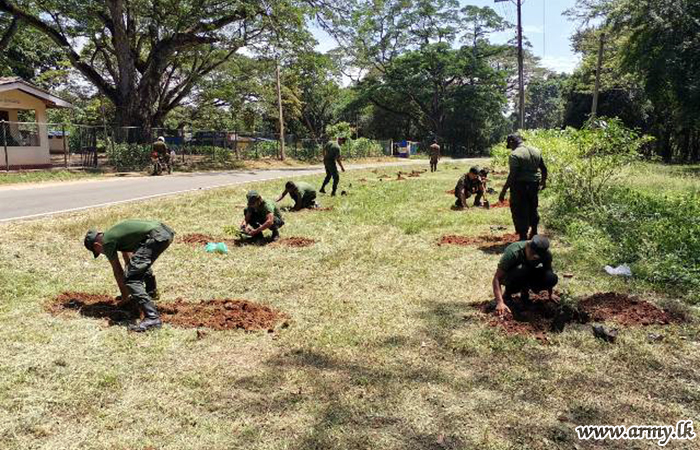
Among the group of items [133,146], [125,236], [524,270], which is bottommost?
[524,270]

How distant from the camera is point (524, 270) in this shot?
5527 millimetres

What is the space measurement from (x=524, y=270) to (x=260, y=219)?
205 inches

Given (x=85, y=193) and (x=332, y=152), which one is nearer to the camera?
(x=332, y=152)

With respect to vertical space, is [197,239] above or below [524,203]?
below

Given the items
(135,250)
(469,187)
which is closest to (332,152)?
(469,187)

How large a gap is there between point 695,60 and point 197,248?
24.7m

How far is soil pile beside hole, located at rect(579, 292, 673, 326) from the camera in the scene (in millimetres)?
5504

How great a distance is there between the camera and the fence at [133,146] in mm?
22938

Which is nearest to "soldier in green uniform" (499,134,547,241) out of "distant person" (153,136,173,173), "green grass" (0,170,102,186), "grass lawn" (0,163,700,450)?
"grass lawn" (0,163,700,450)

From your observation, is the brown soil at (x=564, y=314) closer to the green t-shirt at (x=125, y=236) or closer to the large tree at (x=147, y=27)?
the green t-shirt at (x=125, y=236)

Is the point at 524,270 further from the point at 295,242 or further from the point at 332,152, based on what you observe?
the point at 332,152

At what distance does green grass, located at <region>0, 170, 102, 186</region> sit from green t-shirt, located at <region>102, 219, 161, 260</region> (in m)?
15.1

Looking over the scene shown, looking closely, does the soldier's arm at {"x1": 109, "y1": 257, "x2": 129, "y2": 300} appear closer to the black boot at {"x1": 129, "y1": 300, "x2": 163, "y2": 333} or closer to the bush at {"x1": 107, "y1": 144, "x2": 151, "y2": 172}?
the black boot at {"x1": 129, "y1": 300, "x2": 163, "y2": 333}

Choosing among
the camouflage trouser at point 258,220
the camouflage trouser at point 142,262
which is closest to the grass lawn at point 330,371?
the camouflage trouser at point 142,262
